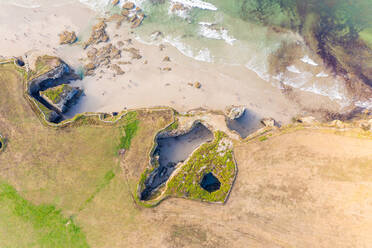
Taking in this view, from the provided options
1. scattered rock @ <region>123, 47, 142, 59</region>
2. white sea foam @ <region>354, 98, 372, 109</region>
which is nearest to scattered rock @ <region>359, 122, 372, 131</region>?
white sea foam @ <region>354, 98, 372, 109</region>

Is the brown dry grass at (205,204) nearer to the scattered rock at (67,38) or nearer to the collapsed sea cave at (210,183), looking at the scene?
the collapsed sea cave at (210,183)

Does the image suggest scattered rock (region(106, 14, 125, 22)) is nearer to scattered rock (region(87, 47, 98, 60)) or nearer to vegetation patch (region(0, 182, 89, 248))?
scattered rock (region(87, 47, 98, 60))

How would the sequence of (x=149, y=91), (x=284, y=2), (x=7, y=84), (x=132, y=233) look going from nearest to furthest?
(x=132, y=233) < (x=7, y=84) < (x=149, y=91) < (x=284, y=2)

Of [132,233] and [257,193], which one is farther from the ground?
[257,193]

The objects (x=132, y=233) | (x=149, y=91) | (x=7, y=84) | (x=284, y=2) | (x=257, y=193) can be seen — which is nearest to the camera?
(x=132, y=233)

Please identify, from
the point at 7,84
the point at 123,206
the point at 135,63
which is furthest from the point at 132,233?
the point at 7,84

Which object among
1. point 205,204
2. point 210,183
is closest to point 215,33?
point 210,183

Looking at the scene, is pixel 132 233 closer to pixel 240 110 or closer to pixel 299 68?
pixel 240 110
